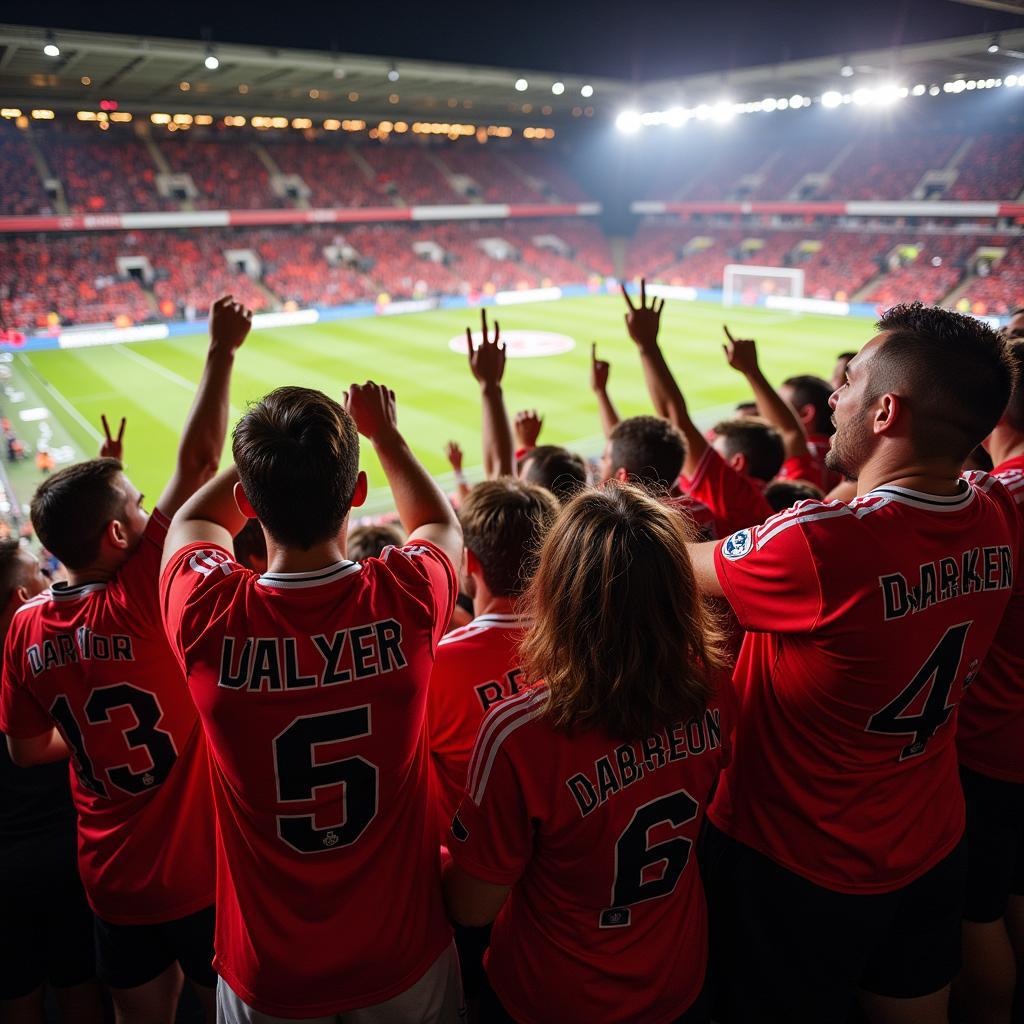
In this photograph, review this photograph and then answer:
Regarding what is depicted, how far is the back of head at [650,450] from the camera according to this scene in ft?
12.7

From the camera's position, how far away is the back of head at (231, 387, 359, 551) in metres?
2.00

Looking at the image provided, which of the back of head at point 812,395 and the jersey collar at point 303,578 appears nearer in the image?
the jersey collar at point 303,578

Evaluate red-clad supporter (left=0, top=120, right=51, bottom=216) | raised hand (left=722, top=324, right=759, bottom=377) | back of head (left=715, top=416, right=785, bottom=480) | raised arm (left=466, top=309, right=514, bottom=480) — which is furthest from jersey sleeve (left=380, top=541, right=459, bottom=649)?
red-clad supporter (left=0, top=120, right=51, bottom=216)

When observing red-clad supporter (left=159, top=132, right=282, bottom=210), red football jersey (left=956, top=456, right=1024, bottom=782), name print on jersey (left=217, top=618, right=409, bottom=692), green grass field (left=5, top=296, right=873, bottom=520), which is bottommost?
red football jersey (left=956, top=456, right=1024, bottom=782)

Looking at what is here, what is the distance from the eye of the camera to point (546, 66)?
31.2m

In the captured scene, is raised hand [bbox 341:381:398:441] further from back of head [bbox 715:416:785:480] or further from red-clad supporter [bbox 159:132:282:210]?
red-clad supporter [bbox 159:132:282:210]

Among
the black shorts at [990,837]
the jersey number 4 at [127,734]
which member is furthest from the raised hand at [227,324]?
the black shorts at [990,837]

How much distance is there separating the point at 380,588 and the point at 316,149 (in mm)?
48342

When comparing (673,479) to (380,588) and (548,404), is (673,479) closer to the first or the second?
(380,588)

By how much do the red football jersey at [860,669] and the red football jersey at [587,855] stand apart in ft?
0.93

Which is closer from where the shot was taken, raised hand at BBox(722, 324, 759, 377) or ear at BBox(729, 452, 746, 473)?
raised hand at BBox(722, 324, 759, 377)

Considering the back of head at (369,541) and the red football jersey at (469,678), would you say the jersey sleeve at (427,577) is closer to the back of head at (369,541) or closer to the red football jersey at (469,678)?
the red football jersey at (469,678)

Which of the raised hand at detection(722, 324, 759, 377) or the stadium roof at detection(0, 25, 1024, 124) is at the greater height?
the stadium roof at detection(0, 25, 1024, 124)

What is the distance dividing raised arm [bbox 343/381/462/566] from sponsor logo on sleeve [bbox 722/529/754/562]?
81 cm
